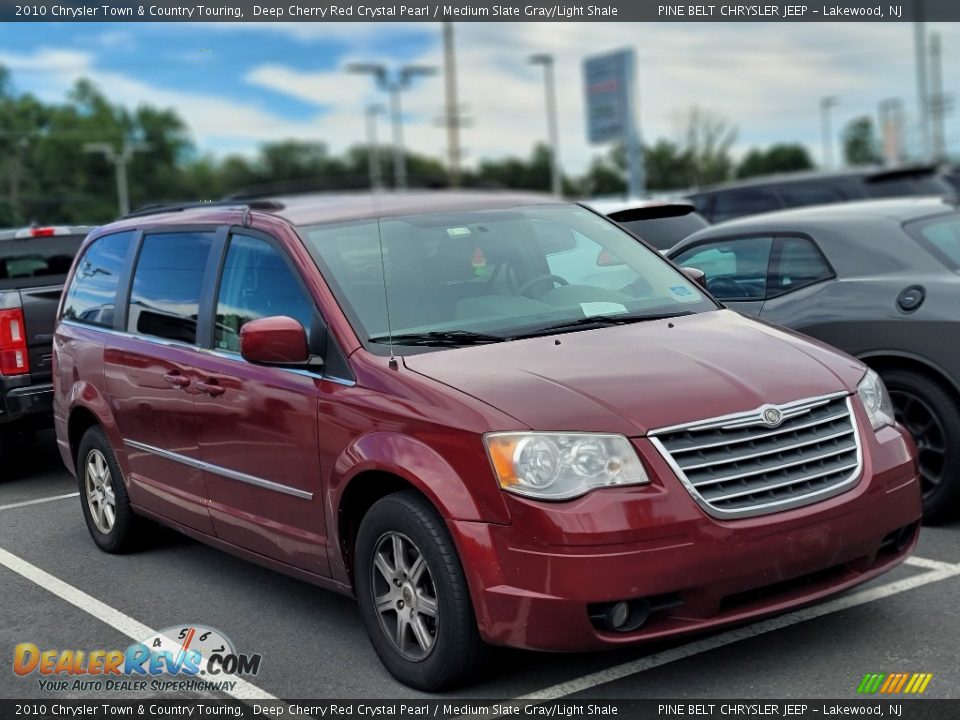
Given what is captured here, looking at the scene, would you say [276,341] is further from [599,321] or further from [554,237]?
[554,237]

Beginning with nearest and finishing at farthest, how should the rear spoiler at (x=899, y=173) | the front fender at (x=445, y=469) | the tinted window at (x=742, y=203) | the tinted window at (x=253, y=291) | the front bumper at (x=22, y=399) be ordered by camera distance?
the front fender at (x=445, y=469) → the tinted window at (x=253, y=291) → the front bumper at (x=22, y=399) → the rear spoiler at (x=899, y=173) → the tinted window at (x=742, y=203)

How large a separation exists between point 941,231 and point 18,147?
1646 centimetres

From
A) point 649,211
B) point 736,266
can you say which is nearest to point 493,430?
point 649,211

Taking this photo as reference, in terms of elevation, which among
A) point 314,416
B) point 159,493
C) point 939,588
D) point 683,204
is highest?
point 683,204

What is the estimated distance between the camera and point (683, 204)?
7203 mm

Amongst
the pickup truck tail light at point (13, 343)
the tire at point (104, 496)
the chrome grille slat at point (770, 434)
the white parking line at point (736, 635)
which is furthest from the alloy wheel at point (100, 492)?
the chrome grille slat at point (770, 434)

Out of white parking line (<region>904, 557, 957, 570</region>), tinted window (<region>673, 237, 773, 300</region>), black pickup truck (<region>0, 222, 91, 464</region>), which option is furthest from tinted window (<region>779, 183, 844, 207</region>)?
white parking line (<region>904, 557, 957, 570</region>)

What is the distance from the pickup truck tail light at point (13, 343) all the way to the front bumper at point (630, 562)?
17.2 ft

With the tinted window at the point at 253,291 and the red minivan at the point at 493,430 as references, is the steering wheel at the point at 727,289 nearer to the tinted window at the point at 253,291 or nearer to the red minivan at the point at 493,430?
the red minivan at the point at 493,430

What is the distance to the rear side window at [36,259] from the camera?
903cm

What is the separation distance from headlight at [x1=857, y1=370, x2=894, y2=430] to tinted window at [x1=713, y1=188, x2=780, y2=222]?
10466 millimetres

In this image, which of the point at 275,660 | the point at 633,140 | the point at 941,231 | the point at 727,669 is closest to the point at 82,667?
the point at 275,660

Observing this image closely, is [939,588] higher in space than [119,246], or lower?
lower

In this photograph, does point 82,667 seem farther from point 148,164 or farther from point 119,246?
point 148,164
